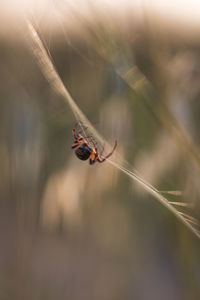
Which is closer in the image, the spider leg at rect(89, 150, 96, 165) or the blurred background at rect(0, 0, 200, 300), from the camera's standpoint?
the blurred background at rect(0, 0, 200, 300)

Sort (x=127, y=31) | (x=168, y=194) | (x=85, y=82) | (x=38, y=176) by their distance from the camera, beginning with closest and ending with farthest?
(x=168, y=194)
(x=127, y=31)
(x=38, y=176)
(x=85, y=82)

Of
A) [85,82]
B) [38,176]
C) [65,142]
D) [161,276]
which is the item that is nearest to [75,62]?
[85,82]

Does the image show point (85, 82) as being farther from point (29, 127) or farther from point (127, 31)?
point (127, 31)

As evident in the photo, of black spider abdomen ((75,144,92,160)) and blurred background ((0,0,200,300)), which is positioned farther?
black spider abdomen ((75,144,92,160))
